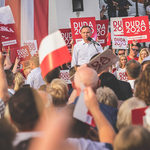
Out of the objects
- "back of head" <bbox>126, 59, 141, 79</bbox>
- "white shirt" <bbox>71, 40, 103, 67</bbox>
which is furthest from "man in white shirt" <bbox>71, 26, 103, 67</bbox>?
"back of head" <bbox>126, 59, 141, 79</bbox>

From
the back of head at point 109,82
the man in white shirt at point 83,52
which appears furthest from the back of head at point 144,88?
the man in white shirt at point 83,52

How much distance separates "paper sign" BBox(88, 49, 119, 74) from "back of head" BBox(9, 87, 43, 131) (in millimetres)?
2272

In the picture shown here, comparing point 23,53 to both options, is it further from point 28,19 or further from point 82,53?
point 28,19

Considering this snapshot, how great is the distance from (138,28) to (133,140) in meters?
9.18

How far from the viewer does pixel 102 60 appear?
Answer: 4.82 m

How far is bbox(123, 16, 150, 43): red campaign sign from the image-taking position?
1093cm

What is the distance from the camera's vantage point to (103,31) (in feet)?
35.1

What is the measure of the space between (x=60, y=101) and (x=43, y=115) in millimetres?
1442

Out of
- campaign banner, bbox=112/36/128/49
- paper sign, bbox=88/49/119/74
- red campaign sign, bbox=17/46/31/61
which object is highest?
campaign banner, bbox=112/36/128/49

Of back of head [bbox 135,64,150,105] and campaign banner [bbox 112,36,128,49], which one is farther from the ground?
campaign banner [bbox 112,36,128,49]

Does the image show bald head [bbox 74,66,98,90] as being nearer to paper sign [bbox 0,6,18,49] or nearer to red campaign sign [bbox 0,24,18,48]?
paper sign [bbox 0,6,18,49]

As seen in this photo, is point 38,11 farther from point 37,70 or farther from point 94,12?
point 94,12

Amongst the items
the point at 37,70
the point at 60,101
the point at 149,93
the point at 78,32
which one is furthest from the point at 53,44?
the point at 78,32

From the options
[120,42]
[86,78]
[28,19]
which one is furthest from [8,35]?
[120,42]
